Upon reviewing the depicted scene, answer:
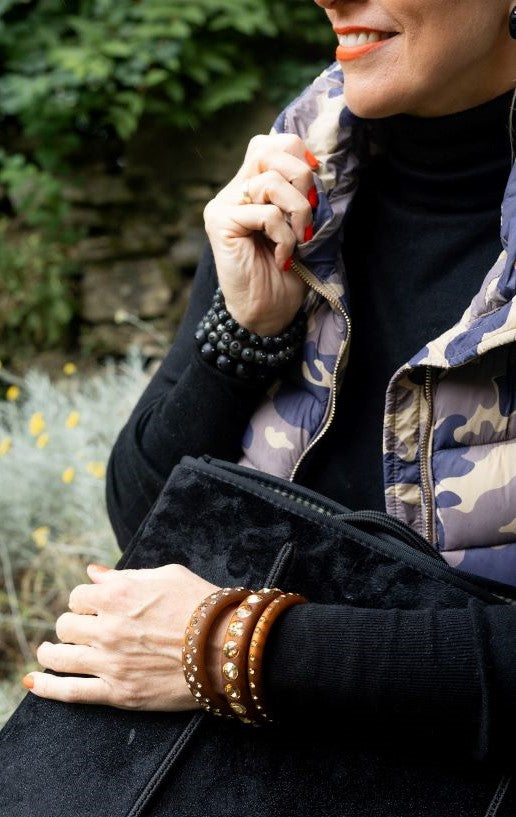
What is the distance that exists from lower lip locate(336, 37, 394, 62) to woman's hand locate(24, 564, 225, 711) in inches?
32.9

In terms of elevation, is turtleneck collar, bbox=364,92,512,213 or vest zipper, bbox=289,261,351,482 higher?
turtleneck collar, bbox=364,92,512,213

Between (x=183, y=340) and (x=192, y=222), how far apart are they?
2.97m

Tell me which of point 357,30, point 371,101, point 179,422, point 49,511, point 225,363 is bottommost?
point 49,511

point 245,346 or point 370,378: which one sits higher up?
point 245,346

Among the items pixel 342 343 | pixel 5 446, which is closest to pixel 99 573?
pixel 342 343

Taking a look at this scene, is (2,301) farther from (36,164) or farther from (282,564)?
(282,564)

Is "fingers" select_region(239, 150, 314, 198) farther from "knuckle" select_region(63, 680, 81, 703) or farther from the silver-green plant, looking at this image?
the silver-green plant

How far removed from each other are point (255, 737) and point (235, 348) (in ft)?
2.17

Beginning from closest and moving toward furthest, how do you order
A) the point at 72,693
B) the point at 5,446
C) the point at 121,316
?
the point at 72,693 → the point at 5,446 → the point at 121,316

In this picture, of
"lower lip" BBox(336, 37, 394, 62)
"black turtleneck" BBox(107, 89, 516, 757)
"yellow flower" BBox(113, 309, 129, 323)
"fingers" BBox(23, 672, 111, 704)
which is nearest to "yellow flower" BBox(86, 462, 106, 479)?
"yellow flower" BBox(113, 309, 129, 323)

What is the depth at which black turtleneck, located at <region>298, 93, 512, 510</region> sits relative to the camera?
159 cm

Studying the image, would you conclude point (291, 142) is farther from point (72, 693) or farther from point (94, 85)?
point (94, 85)

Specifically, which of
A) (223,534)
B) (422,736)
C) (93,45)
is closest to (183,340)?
(223,534)

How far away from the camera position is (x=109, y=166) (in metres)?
4.70
